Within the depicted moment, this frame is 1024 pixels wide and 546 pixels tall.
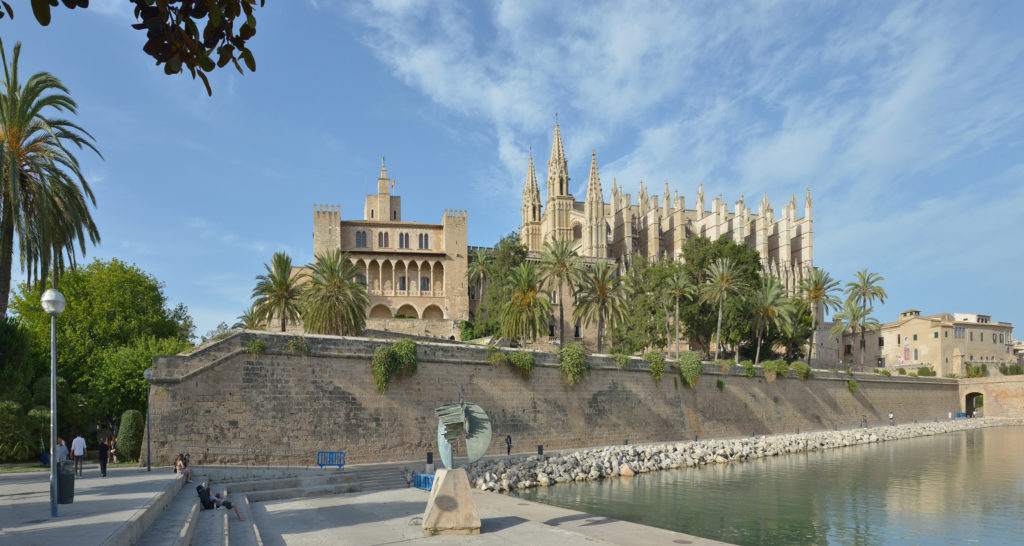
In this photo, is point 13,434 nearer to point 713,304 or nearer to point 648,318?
point 648,318

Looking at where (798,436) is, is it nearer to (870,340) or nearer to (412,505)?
(412,505)

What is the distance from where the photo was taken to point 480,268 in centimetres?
5766

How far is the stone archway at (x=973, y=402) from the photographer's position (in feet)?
201

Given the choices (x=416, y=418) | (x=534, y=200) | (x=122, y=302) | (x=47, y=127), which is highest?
(x=534, y=200)

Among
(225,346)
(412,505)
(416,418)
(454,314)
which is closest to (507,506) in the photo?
(412,505)

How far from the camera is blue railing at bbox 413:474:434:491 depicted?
19.1 meters

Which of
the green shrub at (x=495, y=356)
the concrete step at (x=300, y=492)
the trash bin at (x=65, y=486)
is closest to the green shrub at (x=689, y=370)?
the green shrub at (x=495, y=356)

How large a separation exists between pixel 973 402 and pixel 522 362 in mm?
56269

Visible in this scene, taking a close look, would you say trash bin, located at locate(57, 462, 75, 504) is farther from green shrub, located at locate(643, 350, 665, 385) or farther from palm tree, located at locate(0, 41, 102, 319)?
green shrub, located at locate(643, 350, 665, 385)

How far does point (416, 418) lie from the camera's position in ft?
80.9

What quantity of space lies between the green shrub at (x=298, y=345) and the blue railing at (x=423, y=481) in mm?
6102

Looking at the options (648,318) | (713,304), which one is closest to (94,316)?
(648,318)

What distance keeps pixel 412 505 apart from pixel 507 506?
2321mm

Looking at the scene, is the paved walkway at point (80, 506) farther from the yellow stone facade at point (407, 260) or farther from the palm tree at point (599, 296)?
the yellow stone facade at point (407, 260)
